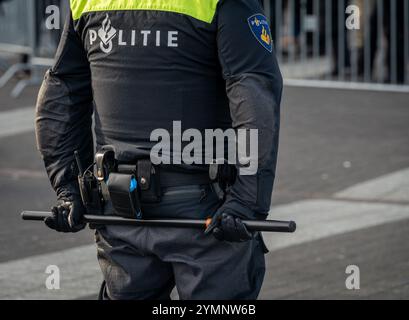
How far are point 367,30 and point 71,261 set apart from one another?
7481 millimetres

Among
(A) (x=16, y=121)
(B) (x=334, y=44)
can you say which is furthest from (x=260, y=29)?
(B) (x=334, y=44)

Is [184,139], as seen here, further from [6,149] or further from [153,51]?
[6,149]

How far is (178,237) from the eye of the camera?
4.16m

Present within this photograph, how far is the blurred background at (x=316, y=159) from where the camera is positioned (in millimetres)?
7188

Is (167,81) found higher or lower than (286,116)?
higher

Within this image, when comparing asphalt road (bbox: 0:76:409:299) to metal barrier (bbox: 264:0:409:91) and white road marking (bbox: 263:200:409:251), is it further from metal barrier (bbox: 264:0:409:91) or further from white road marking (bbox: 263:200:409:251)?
metal barrier (bbox: 264:0:409:91)

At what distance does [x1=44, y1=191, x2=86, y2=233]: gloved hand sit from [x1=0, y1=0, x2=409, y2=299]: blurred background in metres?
2.35

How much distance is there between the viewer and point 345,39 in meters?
14.5

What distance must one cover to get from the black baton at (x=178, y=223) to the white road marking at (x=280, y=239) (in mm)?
2464

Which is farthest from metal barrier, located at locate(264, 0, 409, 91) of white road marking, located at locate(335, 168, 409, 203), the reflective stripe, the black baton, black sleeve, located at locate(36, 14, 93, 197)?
the black baton

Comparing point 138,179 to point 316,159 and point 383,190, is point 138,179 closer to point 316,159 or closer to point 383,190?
point 383,190

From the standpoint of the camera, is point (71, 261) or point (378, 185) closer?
point (71, 261)

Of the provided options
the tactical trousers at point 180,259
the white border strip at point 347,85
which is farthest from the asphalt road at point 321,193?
the tactical trousers at point 180,259

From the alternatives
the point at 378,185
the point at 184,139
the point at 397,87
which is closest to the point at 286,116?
the point at 397,87
